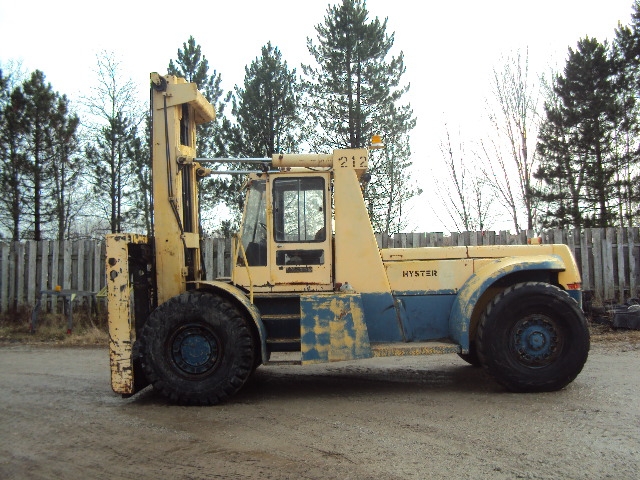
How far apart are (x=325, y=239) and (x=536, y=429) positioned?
322 cm

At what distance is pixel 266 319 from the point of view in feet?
23.7

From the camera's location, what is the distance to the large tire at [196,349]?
22.5 ft

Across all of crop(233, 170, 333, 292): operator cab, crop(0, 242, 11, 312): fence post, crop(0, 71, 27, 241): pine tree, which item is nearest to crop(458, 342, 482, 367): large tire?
crop(233, 170, 333, 292): operator cab

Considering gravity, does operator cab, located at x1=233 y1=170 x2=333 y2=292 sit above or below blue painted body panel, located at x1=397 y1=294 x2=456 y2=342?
above

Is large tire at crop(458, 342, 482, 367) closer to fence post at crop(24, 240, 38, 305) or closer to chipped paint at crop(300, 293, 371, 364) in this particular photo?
chipped paint at crop(300, 293, 371, 364)

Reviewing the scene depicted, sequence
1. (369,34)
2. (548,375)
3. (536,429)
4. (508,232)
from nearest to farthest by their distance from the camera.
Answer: (536,429)
(548,375)
(508,232)
(369,34)

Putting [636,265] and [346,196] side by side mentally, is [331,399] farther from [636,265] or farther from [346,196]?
[636,265]

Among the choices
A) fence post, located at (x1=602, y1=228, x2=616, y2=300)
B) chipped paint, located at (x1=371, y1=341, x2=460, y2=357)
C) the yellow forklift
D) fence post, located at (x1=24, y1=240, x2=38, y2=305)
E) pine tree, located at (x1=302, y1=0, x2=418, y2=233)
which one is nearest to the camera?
the yellow forklift

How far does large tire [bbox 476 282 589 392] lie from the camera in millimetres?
7098

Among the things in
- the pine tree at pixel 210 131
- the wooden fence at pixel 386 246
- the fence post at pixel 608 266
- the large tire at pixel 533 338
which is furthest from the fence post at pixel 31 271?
the fence post at pixel 608 266

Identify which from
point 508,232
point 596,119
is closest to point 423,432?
point 508,232

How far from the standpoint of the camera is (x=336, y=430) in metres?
5.72

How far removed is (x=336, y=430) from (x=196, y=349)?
2.07 meters

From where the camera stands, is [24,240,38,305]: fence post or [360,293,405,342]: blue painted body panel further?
[24,240,38,305]: fence post
